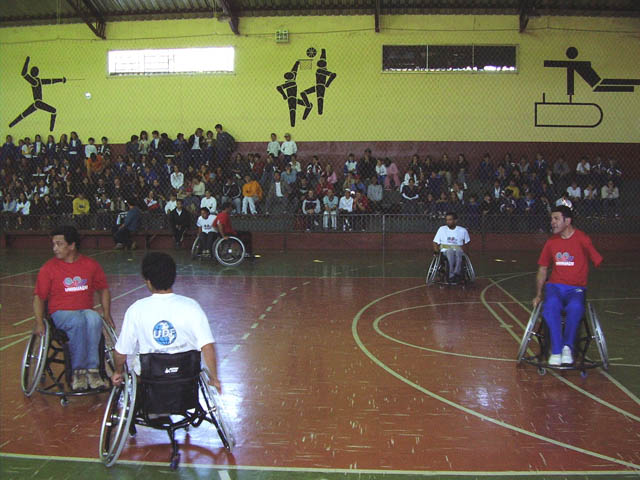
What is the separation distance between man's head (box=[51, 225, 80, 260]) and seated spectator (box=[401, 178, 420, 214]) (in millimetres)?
11275

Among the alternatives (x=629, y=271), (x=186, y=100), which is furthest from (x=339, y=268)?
(x=186, y=100)

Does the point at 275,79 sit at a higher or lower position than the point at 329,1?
lower

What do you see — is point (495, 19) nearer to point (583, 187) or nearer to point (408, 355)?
point (583, 187)

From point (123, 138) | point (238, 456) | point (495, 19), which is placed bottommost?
point (238, 456)

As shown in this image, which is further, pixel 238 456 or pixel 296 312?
pixel 296 312

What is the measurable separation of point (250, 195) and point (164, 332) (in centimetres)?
1238

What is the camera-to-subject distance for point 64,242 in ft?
16.1

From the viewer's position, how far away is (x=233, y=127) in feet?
60.1

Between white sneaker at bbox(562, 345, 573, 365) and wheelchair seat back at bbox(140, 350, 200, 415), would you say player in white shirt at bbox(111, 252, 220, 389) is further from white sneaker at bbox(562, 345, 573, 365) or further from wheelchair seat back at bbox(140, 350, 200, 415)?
white sneaker at bbox(562, 345, 573, 365)

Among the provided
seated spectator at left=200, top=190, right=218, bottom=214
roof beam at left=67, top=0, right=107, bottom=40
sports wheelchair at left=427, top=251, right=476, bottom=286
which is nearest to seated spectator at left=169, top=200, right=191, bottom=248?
seated spectator at left=200, top=190, right=218, bottom=214

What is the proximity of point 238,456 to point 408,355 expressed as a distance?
261 cm

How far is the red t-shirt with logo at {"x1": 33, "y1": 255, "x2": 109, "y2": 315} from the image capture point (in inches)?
192

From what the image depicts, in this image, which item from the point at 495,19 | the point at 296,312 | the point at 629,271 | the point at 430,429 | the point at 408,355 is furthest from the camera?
the point at 495,19

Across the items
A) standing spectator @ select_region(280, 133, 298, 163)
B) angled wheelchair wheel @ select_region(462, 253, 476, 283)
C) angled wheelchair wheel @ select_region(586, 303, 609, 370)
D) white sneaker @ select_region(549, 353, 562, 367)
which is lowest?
white sneaker @ select_region(549, 353, 562, 367)
